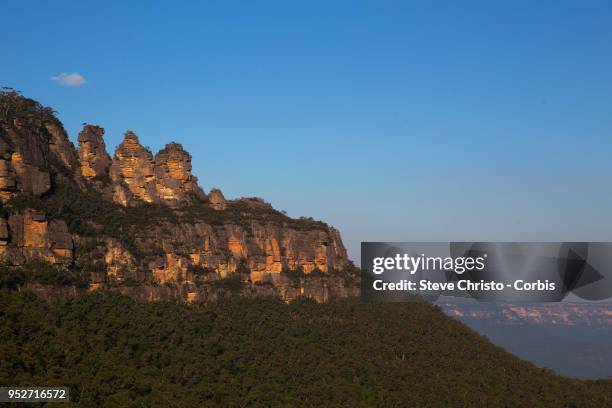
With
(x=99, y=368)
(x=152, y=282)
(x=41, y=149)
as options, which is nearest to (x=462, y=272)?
(x=152, y=282)

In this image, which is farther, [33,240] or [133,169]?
[133,169]

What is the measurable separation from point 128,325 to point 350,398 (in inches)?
789

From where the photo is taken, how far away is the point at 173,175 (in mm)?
94188

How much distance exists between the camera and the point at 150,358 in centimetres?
6731

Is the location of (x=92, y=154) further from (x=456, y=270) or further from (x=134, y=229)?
(x=456, y=270)

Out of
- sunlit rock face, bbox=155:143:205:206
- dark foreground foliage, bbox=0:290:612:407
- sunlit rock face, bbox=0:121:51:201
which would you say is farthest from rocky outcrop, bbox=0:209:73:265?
sunlit rock face, bbox=155:143:205:206

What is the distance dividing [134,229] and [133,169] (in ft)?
34.2

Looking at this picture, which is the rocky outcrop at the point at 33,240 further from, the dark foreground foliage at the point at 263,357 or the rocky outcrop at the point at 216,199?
the rocky outcrop at the point at 216,199

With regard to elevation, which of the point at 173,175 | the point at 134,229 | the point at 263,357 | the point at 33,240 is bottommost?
the point at 263,357

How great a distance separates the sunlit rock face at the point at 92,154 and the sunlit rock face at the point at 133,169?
130 cm

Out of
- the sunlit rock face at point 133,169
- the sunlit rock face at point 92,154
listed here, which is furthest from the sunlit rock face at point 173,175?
the sunlit rock face at point 92,154

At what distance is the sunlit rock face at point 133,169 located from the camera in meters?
90.7

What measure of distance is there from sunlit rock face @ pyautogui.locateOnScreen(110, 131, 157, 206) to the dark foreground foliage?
1615 cm

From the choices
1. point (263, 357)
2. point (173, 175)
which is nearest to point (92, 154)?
point (173, 175)
